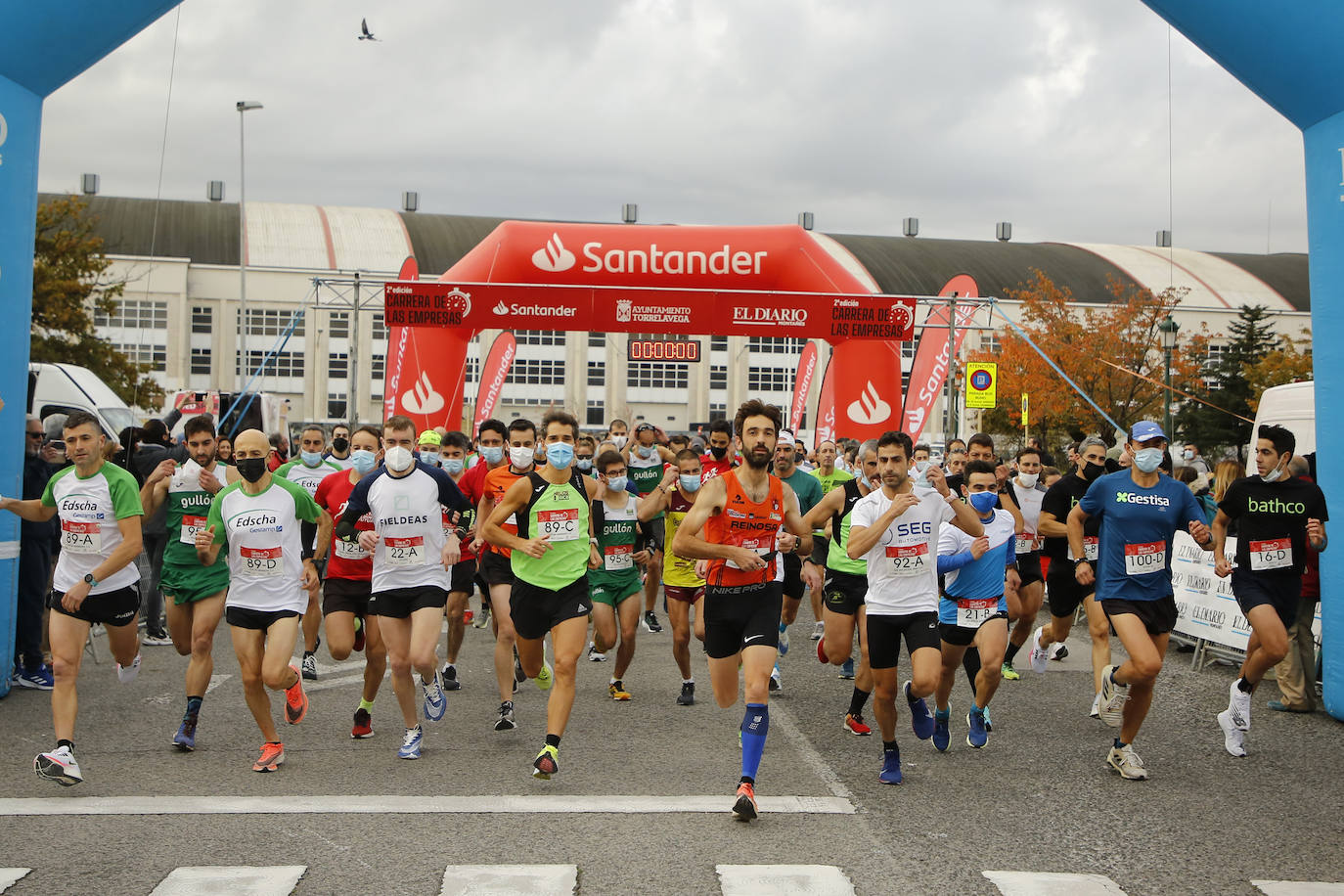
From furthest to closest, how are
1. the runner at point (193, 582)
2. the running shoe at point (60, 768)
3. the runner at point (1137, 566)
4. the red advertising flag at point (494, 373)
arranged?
the red advertising flag at point (494, 373) < the runner at point (193, 582) < the runner at point (1137, 566) < the running shoe at point (60, 768)

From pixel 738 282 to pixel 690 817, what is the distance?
12.2 meters

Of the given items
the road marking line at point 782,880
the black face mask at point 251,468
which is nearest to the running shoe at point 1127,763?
the road marking line at point 782,880

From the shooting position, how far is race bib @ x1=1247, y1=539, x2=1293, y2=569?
7.99 meters

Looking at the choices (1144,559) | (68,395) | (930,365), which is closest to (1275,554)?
(1144,559)

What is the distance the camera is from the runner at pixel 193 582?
7.39 meters

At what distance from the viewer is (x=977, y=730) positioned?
7.64 m

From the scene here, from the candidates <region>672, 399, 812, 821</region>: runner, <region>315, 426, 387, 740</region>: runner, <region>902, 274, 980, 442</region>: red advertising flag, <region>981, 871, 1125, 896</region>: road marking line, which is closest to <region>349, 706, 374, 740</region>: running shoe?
<region>315, 426, 387, 740</region>: runner

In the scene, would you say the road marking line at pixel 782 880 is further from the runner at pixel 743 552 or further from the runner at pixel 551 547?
the runner at pixel 551 547

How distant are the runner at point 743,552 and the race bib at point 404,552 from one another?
1830mm

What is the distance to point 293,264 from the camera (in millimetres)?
59344

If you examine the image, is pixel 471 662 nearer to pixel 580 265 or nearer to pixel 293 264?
pixel 580 265

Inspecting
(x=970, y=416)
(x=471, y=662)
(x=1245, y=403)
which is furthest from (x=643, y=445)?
(x=970, y=416)

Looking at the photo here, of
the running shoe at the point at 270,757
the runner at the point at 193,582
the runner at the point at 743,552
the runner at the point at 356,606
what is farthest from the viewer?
the runner at the point at 356,606

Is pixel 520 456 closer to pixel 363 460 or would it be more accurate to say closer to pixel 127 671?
pixel 363 460
